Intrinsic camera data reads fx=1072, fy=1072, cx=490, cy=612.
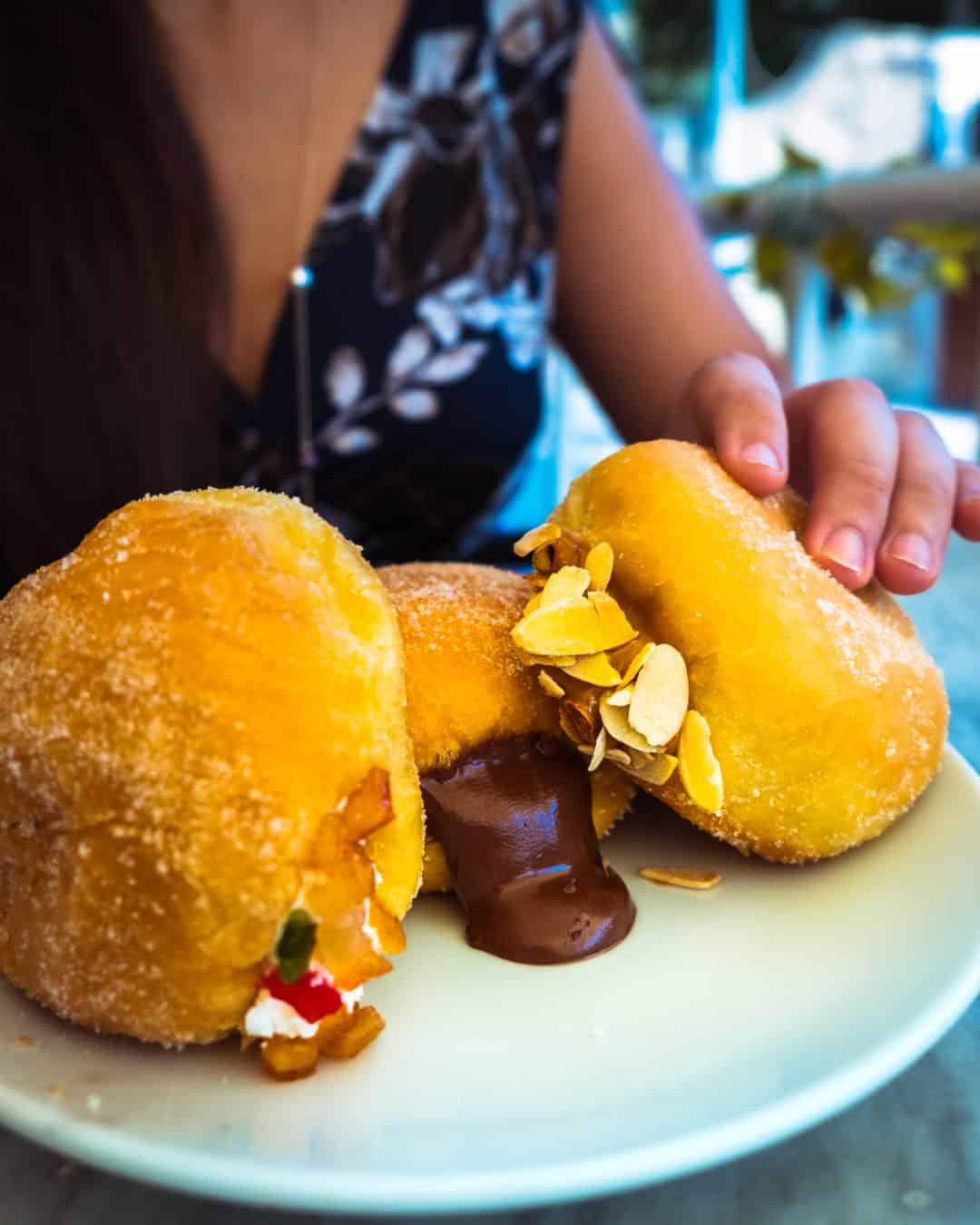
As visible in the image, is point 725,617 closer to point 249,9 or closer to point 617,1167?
point 617,1167

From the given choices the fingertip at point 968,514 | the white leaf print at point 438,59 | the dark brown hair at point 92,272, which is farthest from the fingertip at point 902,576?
the white leaf print at point 438,59

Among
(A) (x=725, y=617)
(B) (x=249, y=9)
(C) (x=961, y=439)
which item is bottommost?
(C) (x=961, y=439)

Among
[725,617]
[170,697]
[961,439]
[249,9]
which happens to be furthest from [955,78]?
[170,697]

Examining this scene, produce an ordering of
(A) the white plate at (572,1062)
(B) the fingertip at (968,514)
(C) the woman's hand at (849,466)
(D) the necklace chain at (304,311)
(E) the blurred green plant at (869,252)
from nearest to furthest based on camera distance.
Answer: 1. (A) the white plate at (572,1062)
2. (C) the woman's hand at (849,466)
3. (B) the fingertip at (968,514)
4. (D) the necklace chain at (304,311)
5. (E) the blurred green plant at (869,252)

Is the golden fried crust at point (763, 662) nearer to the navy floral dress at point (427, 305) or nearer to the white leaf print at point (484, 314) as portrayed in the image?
the navy floral dress at point (427, 305)

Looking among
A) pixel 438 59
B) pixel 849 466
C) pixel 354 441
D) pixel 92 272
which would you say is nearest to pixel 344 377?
pixel 354 441

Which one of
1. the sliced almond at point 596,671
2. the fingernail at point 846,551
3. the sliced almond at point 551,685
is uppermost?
the fingernail at point 846,551

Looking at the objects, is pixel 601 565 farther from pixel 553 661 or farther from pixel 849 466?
pixel 849 466
